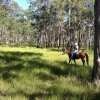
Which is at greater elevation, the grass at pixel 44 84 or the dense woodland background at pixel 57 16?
the dense woodland background at pixel 57 16

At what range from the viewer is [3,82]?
10102 mm

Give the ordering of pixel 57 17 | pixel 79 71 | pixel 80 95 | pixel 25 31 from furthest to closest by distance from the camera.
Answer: pixel 25 31, pixel 57 17, pixel 79 71, pixel 80 95

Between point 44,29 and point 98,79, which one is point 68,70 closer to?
point 98,79

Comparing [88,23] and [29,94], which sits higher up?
[88,23]

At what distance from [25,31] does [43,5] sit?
3717 cm

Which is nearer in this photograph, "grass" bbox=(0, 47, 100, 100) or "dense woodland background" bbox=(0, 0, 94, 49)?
"grass" bbox=(0, 47, 100, 100)

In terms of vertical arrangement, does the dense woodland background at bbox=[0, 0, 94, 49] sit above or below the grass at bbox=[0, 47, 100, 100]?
above

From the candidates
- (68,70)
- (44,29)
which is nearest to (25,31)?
(44,29)

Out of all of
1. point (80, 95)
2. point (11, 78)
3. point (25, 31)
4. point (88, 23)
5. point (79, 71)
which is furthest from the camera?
point (25, 31)

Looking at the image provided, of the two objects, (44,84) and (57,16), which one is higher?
(57,16)

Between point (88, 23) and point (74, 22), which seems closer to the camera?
point (74, 22)

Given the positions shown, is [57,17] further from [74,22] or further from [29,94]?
[29,94]

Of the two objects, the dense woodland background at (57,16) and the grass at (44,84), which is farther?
the dense woodland background at (57,16)

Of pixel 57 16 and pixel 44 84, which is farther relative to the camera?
pixel 57 16
